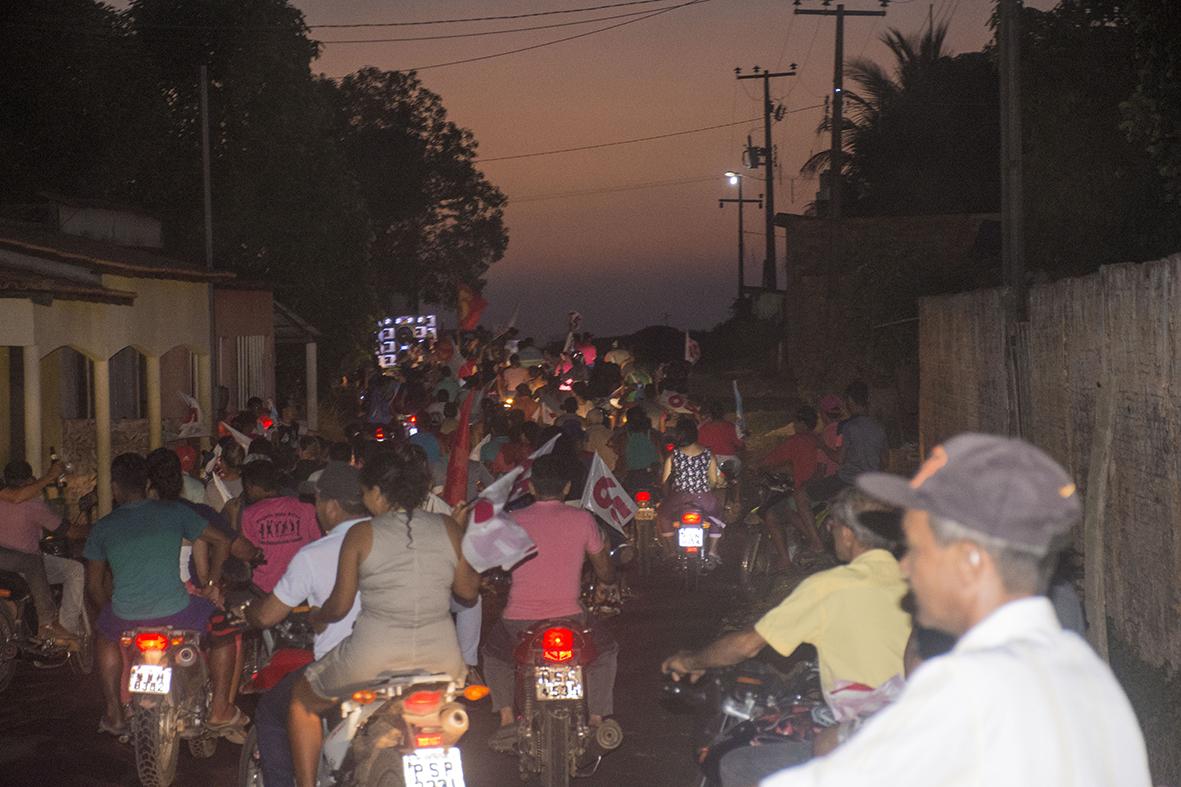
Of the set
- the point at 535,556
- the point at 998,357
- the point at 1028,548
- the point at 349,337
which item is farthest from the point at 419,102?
the point at 1028,548

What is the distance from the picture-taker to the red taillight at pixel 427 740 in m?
6.23

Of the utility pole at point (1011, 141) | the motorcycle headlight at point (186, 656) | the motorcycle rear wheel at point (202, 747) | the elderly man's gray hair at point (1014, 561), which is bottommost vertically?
the motorcycle rear wheel at point (202, 747)

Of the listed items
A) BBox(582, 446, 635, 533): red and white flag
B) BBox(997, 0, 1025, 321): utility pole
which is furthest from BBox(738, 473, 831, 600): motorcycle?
BBox(582, 446, 635, 533): red and white flag

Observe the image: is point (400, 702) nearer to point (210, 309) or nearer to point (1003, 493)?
point (1003, 493)

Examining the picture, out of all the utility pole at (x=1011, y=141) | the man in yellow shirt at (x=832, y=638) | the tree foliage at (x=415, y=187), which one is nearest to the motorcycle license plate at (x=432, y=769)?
the man in yellow shirt at (x=832, y=638)

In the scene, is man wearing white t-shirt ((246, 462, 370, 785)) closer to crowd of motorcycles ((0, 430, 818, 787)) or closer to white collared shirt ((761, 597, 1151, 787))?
crowd of motorcycles ((0, 430, 818, 787))

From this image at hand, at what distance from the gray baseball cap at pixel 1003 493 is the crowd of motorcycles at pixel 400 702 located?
2.71 m

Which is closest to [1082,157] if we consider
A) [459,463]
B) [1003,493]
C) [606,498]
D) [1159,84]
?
[1159,84]

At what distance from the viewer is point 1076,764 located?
9.09ft

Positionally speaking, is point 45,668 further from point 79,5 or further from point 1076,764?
point 79,5

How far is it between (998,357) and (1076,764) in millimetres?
13626

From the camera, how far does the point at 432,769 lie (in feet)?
20.2

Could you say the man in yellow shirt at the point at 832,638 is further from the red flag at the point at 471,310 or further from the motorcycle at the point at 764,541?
the red flag at the point at 471,310

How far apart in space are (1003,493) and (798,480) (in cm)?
1244
